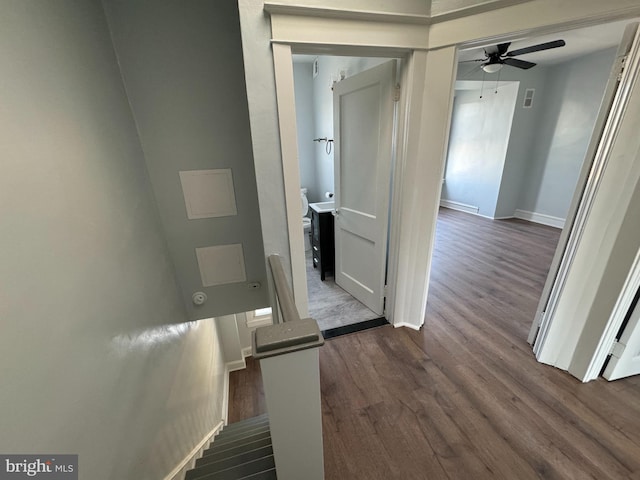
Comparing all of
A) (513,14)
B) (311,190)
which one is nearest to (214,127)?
(513,14)

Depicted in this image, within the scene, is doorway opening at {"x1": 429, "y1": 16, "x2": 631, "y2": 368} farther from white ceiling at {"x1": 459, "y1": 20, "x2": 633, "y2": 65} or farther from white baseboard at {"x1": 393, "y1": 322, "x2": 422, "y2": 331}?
white baseboard at {"x1": 393, "y1": 322, "x2": 422, "y2": 331}

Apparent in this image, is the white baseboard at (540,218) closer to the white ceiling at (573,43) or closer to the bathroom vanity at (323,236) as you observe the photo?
the white ceiling at (573,43)

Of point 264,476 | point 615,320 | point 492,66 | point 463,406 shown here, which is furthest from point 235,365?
point 492,66

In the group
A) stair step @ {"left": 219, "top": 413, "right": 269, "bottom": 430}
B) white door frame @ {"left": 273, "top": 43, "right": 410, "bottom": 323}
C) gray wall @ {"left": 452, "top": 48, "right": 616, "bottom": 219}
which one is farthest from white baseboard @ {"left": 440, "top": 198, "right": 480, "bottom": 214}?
stair step @ {"left": 219, "top": 413, "right": 269, "bottom": 430}

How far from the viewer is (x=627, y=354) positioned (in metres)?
1.57

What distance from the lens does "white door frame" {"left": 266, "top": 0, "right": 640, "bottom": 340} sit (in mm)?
1273

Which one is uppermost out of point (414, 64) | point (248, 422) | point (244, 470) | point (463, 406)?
point (414, 64)

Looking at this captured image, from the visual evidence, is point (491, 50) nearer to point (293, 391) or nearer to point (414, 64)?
point (414, 64)

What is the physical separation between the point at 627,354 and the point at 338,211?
2228 millimetres

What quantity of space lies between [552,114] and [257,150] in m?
5.41

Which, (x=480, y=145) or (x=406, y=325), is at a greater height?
(x=480, y=145)

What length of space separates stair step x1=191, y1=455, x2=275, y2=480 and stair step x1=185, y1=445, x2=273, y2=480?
54 millimetres

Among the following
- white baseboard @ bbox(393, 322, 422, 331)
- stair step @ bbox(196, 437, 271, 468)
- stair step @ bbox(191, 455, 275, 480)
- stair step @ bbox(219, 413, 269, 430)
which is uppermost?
stair step @ bbox(191, 455, 275, 480)

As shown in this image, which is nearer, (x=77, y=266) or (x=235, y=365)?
(x=77, y=266)
